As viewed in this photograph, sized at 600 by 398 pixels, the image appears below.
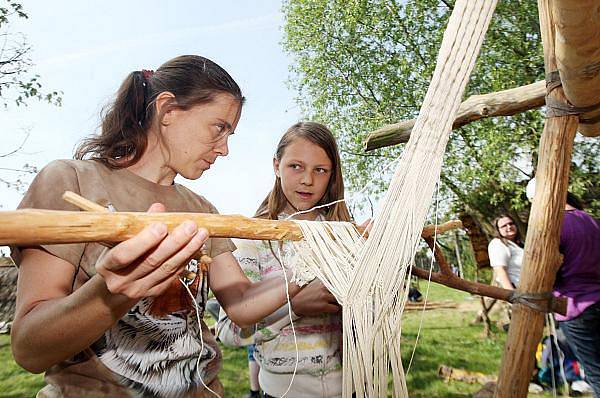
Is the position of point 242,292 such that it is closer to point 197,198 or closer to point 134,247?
point 197,198

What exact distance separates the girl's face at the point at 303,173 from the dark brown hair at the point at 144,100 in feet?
2.01

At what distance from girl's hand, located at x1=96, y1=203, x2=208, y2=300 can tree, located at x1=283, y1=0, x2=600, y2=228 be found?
21.8ft

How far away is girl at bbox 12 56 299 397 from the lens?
71 centimetres

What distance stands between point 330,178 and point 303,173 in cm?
18

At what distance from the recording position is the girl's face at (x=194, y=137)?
1132 mm

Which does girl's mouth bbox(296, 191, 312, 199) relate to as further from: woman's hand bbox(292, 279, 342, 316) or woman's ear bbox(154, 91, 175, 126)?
woman's ear bbox(154, 91, 175, 126)

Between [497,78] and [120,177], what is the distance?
7.75 metres

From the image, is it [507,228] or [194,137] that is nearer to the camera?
[194,137]

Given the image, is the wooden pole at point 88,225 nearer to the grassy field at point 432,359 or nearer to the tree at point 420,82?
the grassy field at point 432,359

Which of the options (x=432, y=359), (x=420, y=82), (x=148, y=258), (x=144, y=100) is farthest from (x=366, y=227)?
(x=420, y=82)

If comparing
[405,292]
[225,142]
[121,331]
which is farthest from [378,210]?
[121,331]

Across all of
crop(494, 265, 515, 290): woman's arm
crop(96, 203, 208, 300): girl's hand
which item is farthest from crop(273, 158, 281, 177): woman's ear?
crop(494, 265, 515, 290): woman's arm

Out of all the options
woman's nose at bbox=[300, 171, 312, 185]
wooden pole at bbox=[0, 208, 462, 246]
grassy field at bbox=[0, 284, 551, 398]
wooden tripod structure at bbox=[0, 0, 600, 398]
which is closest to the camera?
wooden pole at bbox=[0, 208, 462, 246]

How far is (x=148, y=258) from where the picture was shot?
0.67m
